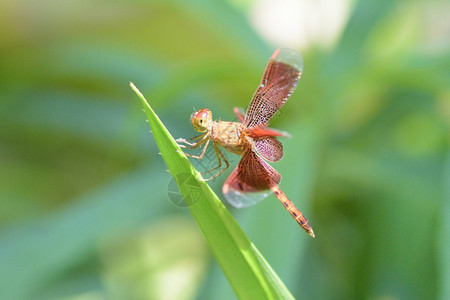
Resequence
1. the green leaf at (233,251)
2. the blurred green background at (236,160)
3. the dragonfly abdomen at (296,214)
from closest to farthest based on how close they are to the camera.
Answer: the green leaf at (233,251)
the dragonfly abdomen at (296,214)
the blurred green background at (236,160)

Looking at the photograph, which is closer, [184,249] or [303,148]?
[303,148]

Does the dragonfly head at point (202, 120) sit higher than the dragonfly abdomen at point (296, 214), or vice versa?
the dragonfly head at point (202, 120)

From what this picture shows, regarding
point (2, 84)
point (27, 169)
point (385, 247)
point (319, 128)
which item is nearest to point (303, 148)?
point (319, 128)

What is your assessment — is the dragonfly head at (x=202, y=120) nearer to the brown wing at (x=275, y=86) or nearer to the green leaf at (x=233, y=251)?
the brown wing at (x=275, y=86)

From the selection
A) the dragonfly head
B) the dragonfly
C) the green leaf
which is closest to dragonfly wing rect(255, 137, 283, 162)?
the dragonfly

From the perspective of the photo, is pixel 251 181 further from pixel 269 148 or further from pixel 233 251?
pixel 233 251

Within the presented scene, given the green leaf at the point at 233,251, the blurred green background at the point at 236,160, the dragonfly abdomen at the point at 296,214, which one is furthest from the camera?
the blurred green background at the point at 236,160

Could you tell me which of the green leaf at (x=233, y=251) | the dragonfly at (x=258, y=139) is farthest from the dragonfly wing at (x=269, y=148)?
the green leaf at (x=233, y=251)

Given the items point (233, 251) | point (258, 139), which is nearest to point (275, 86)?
point (258, 139)

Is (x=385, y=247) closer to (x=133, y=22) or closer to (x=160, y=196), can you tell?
(x=160, y=196)
